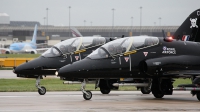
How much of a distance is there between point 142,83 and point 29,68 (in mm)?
4976

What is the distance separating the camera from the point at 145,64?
22.4 m

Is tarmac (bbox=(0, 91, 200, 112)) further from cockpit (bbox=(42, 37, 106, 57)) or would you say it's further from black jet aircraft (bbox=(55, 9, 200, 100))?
cockpit (bbox=(42, 37, 106, 57))

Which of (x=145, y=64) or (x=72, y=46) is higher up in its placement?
(x=72, y=46)

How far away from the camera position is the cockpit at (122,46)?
73.1 ft

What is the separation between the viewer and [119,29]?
17762 centimetres

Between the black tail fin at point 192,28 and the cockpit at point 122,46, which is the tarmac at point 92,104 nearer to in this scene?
the cockpit at point 122,46

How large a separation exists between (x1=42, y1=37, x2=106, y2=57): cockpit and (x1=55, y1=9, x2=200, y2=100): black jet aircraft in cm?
337

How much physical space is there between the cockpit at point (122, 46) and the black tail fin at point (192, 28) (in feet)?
14.2

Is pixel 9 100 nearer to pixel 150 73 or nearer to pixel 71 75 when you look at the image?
pixel 71 75

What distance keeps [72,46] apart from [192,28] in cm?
560

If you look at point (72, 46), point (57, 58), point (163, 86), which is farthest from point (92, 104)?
point (72, 46)

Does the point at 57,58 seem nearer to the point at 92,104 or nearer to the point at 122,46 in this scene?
the point at 122,46

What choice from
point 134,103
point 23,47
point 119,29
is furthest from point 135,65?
point 119,29

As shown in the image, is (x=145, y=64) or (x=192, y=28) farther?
(x=192, y=28)
